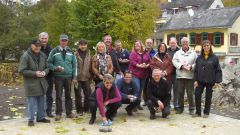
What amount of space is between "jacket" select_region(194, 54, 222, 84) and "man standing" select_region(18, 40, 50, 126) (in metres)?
3.62

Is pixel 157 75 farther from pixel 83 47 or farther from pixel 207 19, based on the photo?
pixel 207 19

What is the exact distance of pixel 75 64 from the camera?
886 centimetres

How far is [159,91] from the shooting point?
9023mm

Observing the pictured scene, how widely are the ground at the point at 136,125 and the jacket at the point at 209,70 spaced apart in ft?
3.15

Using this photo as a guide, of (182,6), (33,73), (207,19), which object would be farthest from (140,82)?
(182,6)

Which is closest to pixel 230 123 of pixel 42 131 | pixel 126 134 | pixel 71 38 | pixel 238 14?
pixel 126 134

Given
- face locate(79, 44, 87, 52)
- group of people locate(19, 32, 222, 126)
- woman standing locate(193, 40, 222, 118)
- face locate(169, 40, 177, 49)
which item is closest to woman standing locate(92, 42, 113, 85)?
group of people locate(19, 32, 222, 126)

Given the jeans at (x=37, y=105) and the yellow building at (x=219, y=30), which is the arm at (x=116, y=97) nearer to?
the jeans at (x=37, y=105)

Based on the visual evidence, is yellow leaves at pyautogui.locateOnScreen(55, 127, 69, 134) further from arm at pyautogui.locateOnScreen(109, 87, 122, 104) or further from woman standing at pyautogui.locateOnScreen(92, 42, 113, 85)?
woman standing at pyautogui.locateOnScreen(92, 42, 113, 85)

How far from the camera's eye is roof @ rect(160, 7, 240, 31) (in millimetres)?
41722

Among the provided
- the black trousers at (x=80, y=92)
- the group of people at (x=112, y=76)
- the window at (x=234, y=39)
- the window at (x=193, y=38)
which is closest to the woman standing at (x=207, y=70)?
the group of people at (x=112, y=76)

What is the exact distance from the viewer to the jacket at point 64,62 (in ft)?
28.2

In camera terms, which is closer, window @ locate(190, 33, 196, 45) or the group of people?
the group of people

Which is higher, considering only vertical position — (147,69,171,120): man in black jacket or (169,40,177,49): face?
(169,40,177,49): face
